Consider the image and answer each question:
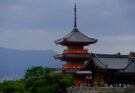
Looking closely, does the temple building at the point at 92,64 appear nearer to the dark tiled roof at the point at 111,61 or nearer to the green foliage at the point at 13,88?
the dark tiled roof at the point at 111,61

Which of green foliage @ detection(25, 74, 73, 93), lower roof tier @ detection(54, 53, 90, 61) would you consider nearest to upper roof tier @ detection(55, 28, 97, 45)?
lower roof tier @ detection(54, 53, 90, 61)

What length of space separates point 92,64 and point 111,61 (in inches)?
89.4

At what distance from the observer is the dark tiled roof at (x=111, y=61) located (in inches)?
2214

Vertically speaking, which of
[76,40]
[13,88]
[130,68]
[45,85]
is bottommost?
[13,88]

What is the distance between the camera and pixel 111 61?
5881 cm

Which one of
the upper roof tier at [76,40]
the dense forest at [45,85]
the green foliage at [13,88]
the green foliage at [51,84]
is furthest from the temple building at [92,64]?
the green foliage at [13,88]

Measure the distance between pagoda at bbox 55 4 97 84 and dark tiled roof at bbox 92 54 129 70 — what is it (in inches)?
322

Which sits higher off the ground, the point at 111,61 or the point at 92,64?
the point at 111,61

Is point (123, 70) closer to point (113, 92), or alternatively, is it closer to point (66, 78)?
point (113, 92)

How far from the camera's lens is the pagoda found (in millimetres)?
68688

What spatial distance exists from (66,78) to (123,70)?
7.36 m

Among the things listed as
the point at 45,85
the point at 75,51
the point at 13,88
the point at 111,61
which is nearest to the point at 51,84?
the point at 45,85

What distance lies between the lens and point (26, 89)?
→ 59562mm

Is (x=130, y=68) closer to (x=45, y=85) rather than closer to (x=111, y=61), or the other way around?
(x=111, y=61)
